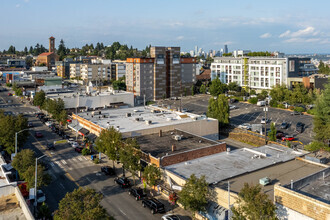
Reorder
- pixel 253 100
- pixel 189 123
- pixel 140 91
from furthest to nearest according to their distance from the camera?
pixel 140 91
pixel 253 100
pixel 189 123

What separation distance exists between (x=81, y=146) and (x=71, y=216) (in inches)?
1222

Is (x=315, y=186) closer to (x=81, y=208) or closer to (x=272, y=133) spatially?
(x=81, y=208)

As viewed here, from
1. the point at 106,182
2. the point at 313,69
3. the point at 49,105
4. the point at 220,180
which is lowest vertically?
the point at 106,182

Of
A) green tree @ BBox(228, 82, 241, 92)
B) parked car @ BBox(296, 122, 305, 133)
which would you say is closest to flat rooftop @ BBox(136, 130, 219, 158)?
parked car @ BBox(296, 122, 305, 133)

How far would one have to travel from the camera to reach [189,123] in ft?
161

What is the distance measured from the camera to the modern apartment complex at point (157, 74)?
97500 millimetres

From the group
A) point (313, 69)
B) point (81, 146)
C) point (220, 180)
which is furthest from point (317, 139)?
point (313, 69)

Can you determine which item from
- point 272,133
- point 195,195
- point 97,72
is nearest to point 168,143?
point 195,195

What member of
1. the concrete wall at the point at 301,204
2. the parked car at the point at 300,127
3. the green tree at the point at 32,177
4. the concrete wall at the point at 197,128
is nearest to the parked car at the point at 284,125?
the parked car at the point at 300,127

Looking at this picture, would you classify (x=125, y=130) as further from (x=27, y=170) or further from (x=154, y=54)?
(x=154, y=54)

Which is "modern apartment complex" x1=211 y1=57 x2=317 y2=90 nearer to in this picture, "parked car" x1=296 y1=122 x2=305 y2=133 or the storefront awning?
"parked car" x1=296 y1=122 x2=305 y2=133

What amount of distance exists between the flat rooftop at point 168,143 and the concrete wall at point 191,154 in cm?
164

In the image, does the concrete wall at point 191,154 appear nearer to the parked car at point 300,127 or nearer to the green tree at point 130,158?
the green tree at point 130,158

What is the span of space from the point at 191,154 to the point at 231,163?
4.94 meters
